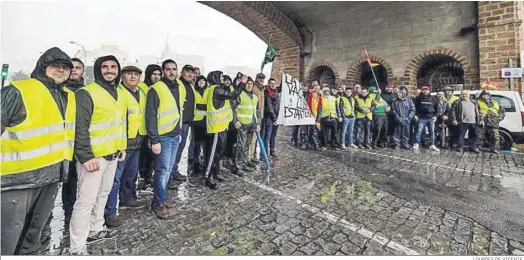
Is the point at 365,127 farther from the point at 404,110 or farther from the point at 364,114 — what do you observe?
the point at 404,110

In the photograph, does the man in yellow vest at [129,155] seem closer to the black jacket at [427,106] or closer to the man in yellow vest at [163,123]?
the man in yellow vest at [163,123]

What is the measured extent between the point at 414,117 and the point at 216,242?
711 cm

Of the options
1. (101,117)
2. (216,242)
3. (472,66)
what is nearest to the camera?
(101,117)

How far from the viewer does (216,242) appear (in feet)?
8.07

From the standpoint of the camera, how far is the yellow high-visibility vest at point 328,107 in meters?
7.09

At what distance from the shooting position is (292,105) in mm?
6352

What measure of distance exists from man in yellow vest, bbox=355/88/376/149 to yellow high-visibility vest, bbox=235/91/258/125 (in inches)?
155

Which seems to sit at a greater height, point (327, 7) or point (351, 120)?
point (327, 7)

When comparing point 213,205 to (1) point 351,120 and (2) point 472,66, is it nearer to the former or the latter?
(1) point 351,120

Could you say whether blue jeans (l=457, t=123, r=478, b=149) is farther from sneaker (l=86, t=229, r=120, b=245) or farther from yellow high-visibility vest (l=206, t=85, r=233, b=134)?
sneaker (l=86, t=229, r=120, b=245)

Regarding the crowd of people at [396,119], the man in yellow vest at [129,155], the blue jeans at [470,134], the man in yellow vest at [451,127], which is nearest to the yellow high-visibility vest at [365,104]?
the crowd of people at [396,119]

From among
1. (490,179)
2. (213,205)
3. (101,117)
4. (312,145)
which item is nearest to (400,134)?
(312,145)

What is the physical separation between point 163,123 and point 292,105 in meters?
3.89

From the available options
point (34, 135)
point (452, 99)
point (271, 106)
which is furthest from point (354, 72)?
point (34, 135)
